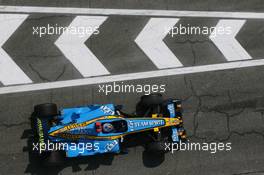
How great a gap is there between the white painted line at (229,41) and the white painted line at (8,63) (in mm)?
4864

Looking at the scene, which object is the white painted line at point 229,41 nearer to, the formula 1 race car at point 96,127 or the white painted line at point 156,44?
the white painted line at point 156,44

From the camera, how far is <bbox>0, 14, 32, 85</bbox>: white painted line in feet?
29.2

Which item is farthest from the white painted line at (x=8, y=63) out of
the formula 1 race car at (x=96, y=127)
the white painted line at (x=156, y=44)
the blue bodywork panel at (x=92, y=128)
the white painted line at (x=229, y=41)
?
the white painted line at (x=229, y=41)

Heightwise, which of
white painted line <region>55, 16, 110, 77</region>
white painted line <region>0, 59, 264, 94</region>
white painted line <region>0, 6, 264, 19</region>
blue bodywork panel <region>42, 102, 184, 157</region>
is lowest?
blue bodywork panel <region>42, 102, 184, 157</region>

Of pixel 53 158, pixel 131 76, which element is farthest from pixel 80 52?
pixel 53 158

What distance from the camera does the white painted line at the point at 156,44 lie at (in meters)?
9.22

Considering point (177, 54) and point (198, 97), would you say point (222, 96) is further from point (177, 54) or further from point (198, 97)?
point (177, 54)

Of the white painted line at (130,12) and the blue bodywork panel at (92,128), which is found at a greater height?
the white painted line at (130,12)

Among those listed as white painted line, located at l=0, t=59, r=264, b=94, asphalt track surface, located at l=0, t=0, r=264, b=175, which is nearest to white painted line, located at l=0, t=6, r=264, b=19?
asphalt track surface, located at l=0, t=0, r=264, b=175

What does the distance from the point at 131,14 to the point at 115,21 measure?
17.6 inches

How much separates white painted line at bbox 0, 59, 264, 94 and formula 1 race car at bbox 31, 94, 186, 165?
0.67 meters

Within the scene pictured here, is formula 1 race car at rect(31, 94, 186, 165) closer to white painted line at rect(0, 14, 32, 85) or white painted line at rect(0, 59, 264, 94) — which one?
white painted line at rect(0, 59, 264, 94)

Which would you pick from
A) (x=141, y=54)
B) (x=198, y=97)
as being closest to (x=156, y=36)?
(x=141, y=54)

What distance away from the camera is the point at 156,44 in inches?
365
